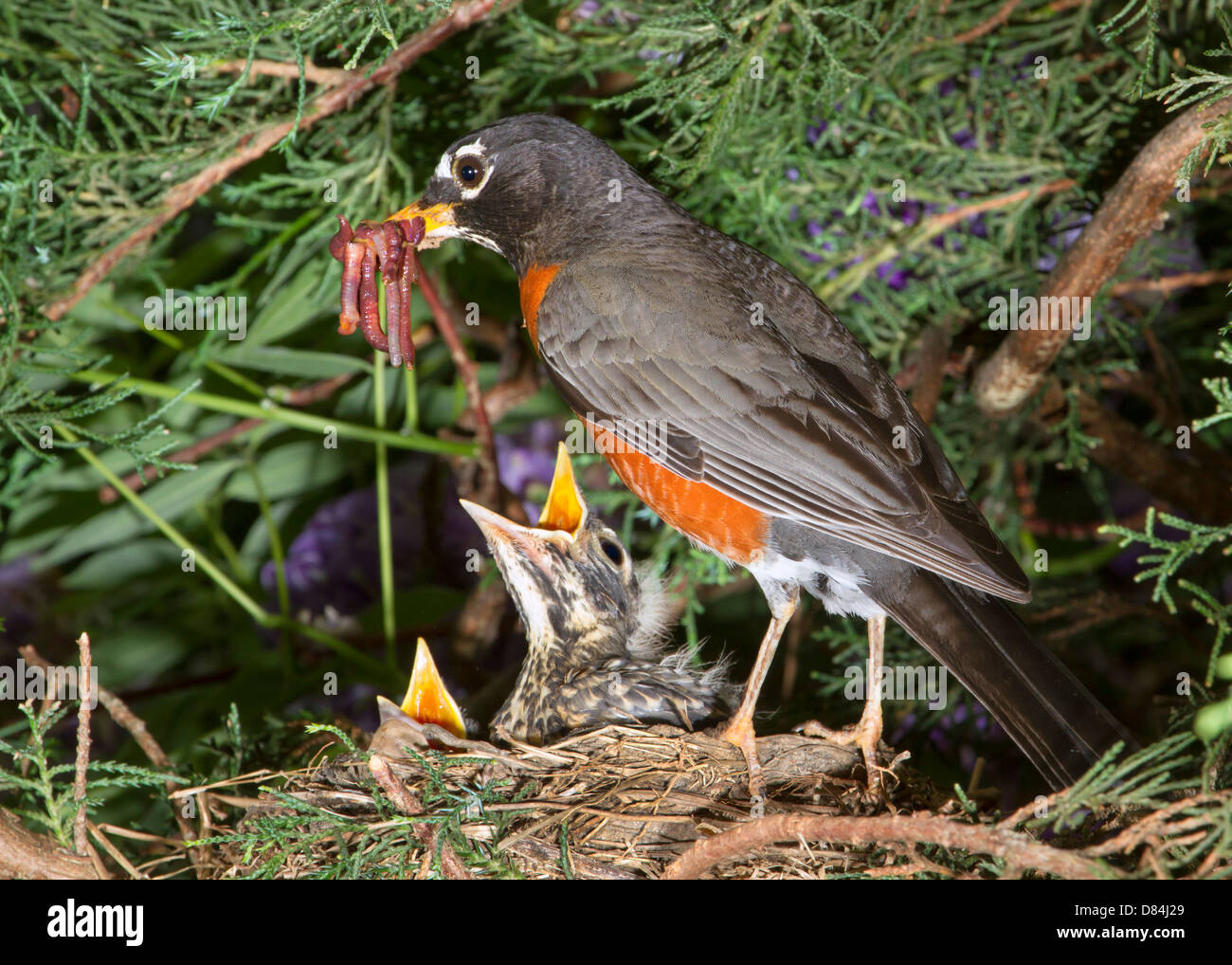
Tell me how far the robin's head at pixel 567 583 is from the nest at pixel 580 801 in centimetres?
42

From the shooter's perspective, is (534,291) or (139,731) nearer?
(139,731)

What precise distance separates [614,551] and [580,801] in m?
0.84

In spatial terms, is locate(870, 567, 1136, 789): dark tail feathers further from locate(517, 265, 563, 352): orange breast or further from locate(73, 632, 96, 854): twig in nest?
locate(73, 632, 96, 854): twig in nest

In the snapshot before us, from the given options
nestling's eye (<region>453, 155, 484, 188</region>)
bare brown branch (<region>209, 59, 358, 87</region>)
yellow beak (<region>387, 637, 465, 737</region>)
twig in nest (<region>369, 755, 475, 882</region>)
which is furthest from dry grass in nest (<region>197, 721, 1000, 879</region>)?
bare brown branch (<region>209, 59, 358, 87</region>)

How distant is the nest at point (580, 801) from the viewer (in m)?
1.72

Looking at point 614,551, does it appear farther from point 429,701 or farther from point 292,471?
point 292,471

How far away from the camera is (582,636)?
2.49 metres

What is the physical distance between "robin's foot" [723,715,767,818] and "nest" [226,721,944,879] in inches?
0.8

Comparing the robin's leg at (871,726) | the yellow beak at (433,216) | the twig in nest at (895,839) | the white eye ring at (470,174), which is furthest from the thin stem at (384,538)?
the twig in nest at (895,839)

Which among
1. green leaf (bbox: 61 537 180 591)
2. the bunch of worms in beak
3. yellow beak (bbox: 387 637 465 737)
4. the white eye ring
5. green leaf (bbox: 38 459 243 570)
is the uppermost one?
the white eye ring

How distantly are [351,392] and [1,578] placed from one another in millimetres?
1343

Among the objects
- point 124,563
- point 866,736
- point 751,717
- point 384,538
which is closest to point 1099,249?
point 866,736

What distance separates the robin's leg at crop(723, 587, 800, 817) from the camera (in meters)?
1.97

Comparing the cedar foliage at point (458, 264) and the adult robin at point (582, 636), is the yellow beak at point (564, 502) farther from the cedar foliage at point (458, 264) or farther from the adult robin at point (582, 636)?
the cedar foliage at point (458, 264)
